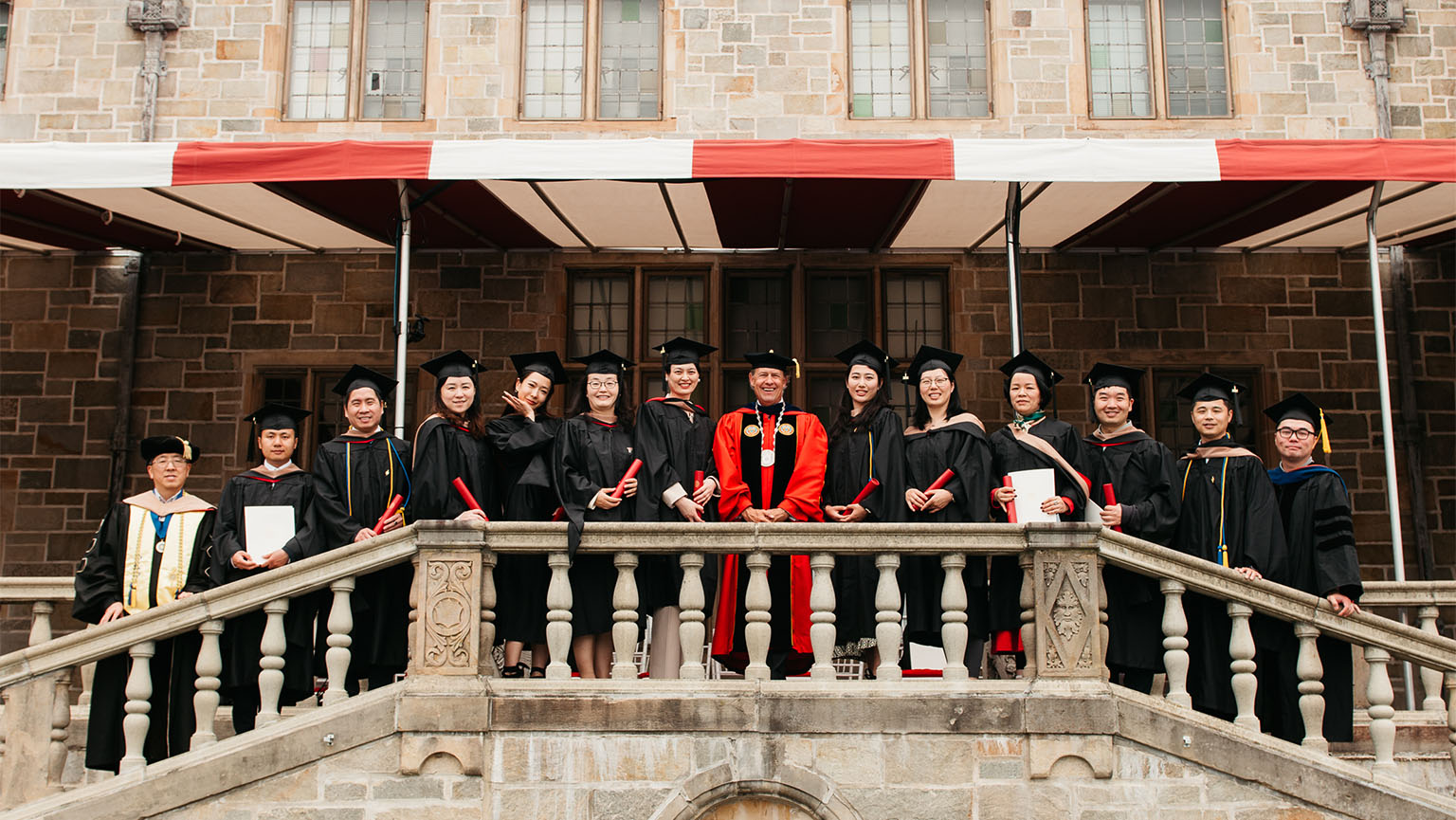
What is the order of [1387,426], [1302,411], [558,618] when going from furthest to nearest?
[1387,426]
[1302,411]
[558,618]

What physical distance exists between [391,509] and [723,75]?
5081mm

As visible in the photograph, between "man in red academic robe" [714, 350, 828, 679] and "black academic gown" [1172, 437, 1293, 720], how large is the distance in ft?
5.95

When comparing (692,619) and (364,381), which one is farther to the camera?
(364,381)

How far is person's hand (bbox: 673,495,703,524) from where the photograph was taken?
18.6 ft

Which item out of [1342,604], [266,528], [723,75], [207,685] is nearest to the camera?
[207,685]

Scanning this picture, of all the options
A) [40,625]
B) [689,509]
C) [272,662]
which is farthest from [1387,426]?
[40,625]

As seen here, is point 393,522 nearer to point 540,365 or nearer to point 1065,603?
point 540,365

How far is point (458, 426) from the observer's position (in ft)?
19.5

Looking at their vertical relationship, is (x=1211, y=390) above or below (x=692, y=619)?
above

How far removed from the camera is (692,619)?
5.32 meters

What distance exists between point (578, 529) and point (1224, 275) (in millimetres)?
5897

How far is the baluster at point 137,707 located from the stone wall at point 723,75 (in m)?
5.23

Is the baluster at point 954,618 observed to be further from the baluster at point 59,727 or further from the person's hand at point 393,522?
the baluster at point 59,727

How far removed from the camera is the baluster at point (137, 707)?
5223mm
